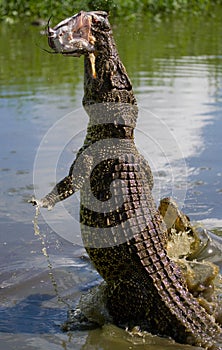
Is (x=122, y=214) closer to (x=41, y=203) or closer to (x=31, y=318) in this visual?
(x=41, y=203)

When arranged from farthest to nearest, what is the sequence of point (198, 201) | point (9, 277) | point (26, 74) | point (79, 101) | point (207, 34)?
point (207, 34) < point (26, 74) < point (79, 101) < point (198, 201) < point (9, 277)

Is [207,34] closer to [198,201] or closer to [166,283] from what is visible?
[198,201]

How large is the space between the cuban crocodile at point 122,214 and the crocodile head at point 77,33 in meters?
0.02

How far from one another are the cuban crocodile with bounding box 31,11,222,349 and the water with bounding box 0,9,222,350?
19cm

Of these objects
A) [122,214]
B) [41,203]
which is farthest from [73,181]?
[122,214]

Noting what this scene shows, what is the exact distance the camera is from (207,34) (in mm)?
18906

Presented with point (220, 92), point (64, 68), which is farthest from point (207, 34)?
point (220, 92)

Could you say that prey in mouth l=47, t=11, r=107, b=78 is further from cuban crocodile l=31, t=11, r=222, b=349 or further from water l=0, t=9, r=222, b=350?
water l=0, t=9, r=222, b=350

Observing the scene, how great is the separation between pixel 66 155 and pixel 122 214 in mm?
4059

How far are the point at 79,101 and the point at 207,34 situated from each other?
29.5 ft

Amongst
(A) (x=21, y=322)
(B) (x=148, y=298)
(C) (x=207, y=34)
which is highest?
(C) (x=207, y=34)

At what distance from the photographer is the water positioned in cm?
483

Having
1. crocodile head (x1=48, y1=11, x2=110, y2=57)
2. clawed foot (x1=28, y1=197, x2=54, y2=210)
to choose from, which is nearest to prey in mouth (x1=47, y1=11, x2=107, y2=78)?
crocodile head (x1=48, y1=11, x2=110, y2=57)

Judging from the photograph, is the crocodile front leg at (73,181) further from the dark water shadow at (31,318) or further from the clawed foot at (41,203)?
the dark water shadow at (31,318)
